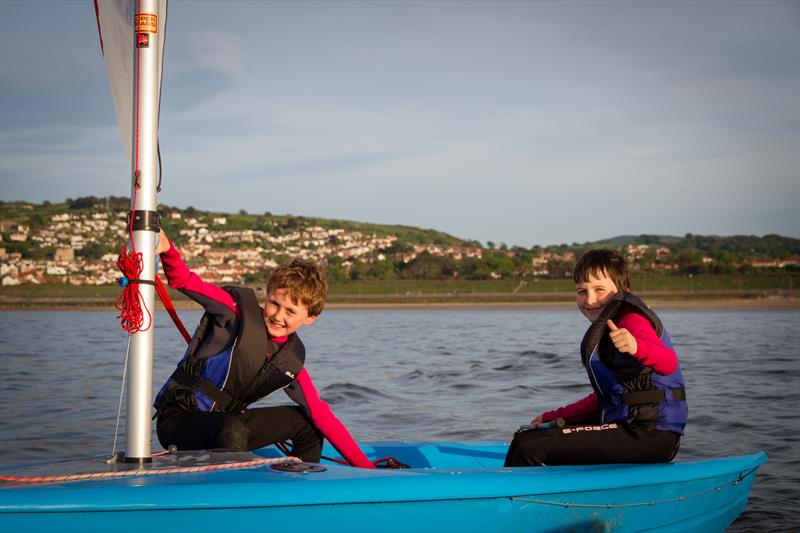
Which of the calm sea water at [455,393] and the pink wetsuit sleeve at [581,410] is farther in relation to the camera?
the calm sea water at [455,393]

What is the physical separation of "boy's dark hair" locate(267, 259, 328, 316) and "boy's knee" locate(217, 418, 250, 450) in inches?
24.6

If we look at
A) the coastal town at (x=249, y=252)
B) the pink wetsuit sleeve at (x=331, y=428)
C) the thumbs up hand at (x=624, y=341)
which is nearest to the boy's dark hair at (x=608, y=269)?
the thumbs up hand at (x=624, y=341)

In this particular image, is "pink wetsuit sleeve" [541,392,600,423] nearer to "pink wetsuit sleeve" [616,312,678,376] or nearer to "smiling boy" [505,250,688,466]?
"smiling boy" [505,250,688,466]

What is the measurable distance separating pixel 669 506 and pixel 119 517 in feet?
8.20

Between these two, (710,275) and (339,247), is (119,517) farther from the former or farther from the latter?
(339,247)

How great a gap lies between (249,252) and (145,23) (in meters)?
93.6

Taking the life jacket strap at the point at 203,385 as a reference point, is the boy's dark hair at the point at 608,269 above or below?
above

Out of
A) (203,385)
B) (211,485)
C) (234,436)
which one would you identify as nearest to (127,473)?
(211,485)

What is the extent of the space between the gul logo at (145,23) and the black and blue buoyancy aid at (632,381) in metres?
2.38

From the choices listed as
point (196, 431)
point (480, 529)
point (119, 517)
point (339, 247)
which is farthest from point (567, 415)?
point (339, 247)

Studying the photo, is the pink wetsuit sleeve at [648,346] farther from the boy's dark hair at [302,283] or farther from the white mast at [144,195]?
the white mast at [144,195]

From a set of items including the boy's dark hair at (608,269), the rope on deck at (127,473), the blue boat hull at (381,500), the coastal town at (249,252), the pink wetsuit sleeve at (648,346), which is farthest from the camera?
the coastal town at (249,252)

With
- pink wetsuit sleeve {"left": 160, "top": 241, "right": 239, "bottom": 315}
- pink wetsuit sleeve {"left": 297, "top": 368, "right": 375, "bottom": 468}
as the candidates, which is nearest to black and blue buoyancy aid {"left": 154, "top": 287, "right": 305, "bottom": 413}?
pink wetsuit sleeve {"left": 160, "top": 241, "right": 239, "bottom": 315}

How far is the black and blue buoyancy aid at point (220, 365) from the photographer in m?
3.73
